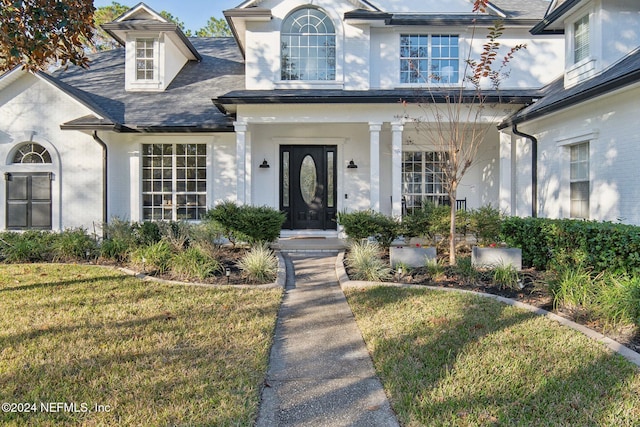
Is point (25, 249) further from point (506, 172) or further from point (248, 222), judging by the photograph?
point (506, 172)

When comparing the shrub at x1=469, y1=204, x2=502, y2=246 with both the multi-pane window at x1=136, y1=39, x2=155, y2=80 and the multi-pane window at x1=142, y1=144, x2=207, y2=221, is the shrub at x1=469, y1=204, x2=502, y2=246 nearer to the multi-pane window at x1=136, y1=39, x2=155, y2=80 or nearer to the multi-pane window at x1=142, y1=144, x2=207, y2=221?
the multi-pane window at x1=142, y1=144, x2=207, y2=221

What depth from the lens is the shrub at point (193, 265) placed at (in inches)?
275

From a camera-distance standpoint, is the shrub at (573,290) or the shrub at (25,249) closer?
the shrub at (573,290)

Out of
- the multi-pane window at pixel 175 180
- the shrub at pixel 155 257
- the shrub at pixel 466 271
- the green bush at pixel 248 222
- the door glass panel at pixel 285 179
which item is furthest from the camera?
the door glass panel at pixel 285 179

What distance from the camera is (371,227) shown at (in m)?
8.84

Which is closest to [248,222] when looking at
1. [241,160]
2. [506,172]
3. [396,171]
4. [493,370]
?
[241,160]

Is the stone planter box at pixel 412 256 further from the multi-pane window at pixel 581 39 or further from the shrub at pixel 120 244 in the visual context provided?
the multi-pane window at pixel 581 39

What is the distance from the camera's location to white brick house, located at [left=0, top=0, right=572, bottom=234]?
10.4m

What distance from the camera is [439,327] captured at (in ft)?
15.2

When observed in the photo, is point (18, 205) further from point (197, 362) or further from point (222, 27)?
point (222, 27)

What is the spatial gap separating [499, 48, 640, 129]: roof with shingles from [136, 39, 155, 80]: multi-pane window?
34.2 ft

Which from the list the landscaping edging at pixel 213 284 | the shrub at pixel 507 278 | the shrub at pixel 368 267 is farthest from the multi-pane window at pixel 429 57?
the landscaping edging at pixel 213 284

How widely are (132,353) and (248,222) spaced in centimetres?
499

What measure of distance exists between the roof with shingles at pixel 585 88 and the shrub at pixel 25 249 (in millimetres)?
10924
